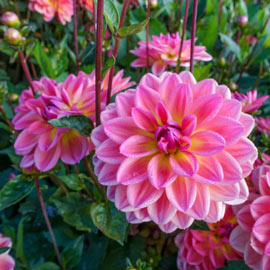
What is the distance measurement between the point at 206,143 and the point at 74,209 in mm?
431

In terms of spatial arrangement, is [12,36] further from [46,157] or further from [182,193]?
[182,193]

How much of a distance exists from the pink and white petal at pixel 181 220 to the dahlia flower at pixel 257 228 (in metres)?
0.11

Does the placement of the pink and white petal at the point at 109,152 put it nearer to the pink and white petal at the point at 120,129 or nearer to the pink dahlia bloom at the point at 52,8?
the pink and white petal at the point at 120,129

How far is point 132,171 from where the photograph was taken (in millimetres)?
450

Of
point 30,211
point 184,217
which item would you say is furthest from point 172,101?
point 30,211

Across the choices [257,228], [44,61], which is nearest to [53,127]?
[257,228]

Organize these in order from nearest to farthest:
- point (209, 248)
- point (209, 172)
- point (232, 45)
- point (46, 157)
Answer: point (209, 172) → point (46, 157) → point (209, 248) → point (232, 45)

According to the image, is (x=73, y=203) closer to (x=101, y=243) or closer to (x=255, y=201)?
(x=101, y=243)

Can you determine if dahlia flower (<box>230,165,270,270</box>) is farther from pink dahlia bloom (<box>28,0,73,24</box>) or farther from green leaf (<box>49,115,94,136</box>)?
pink dahlia bloom (<box>28,0,73,24</box>)

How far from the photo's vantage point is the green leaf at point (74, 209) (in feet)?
2.47

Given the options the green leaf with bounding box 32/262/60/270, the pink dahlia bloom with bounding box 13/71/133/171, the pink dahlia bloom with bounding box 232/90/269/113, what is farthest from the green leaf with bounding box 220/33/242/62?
the green leaf with bounding box 32/262/60/270

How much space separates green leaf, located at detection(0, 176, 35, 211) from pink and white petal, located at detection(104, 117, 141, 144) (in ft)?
0.87

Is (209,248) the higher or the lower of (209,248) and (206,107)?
the lower

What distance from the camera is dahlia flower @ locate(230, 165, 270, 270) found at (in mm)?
491
